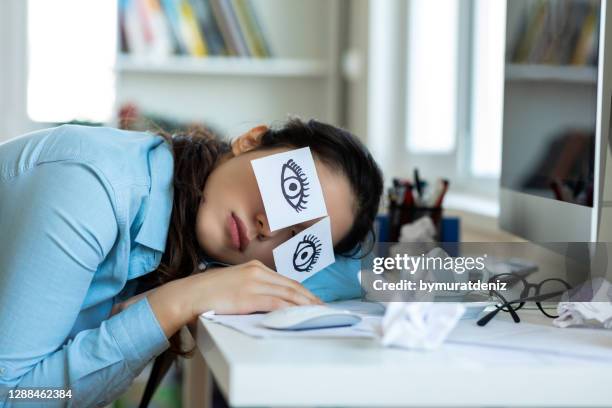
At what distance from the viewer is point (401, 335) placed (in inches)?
31.4

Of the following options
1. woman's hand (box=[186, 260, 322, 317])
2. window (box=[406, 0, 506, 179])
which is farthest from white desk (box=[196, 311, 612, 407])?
window (box=[406, 0, 506, 179])

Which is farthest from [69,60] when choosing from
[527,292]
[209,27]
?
[527,292]

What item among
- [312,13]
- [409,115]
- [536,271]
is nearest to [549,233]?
[536,271]

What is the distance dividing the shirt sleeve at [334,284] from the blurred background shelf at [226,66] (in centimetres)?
189

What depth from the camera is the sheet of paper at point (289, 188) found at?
1.14m

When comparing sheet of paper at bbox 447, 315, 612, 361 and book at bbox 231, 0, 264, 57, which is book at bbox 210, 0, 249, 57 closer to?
book at bbox 231, 0, 264, 57

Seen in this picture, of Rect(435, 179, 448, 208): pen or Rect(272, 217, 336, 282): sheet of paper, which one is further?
Rect(435, 179, 448, 208): pen

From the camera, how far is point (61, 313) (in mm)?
1037

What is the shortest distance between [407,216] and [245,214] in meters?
0.53

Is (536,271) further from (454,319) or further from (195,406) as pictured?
(195,406)

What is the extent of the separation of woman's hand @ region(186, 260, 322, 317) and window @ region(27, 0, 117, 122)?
214cm

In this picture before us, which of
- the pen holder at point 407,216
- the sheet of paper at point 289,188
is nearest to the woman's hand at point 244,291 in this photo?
the sheet of paper at point 289,188

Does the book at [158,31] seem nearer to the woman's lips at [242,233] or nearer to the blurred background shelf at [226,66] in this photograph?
the blurred background shelf at [226,66]

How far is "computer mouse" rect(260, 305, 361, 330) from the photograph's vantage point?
2.85ft
